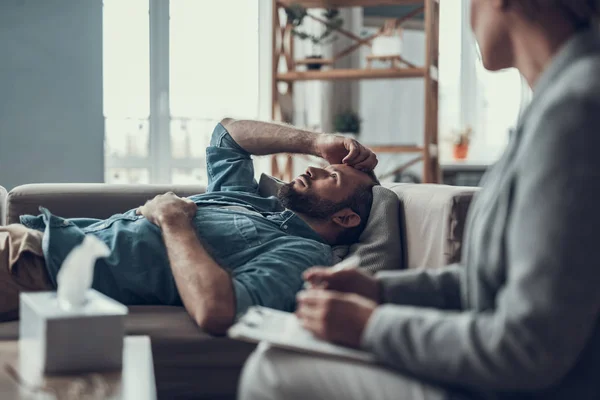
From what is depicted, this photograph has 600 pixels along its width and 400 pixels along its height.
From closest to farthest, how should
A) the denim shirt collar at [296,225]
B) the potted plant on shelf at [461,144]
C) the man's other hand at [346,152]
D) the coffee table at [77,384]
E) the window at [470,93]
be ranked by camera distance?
the coffee table at [77,384]
the denim shirt collar at [296,225]
the man's other hand at [346,152]
the potted plant on shelf at [461,144]
the window at [470,93]

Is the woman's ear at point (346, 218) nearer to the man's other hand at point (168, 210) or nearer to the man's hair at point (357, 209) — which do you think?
the man's hair at point (357, 209)

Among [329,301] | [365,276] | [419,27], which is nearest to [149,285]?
[365,276]

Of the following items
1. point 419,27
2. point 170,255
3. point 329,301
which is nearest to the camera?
point 329,301

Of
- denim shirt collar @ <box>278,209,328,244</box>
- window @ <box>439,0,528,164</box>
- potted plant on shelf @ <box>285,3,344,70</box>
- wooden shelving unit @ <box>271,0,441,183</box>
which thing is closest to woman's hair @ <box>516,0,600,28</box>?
denim shirt collar @ <box>278,209,328,244</box>

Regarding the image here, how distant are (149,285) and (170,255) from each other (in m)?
0.16

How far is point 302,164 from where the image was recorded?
15.2 ft

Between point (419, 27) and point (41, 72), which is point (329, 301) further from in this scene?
point (419, 27)

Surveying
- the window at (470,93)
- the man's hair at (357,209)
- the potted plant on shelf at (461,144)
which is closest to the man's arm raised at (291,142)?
the man's hair at (357,209)

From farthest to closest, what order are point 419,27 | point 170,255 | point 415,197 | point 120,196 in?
point 419,27 < point 120,196 < point 415,197 < point 170,255

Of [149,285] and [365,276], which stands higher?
[365,276]

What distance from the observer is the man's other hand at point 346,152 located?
7.17ft

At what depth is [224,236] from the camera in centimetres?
196

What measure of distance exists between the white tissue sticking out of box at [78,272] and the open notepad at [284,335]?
26cm

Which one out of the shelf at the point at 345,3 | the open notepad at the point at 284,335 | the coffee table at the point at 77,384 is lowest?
the coffee table at the point at 77,384
